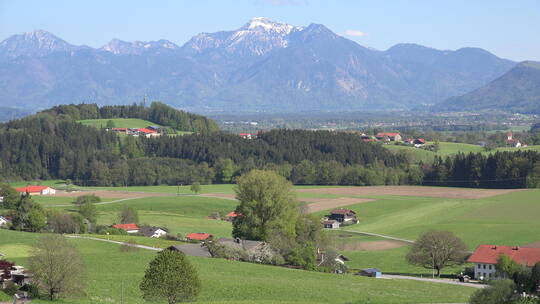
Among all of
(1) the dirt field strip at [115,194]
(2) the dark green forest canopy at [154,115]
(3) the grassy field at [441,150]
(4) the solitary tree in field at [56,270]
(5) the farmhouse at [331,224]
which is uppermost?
(2) the dark green forest canopy at [154,115]

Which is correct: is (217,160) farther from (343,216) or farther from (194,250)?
(194,250)

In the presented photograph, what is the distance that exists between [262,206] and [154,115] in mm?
133667

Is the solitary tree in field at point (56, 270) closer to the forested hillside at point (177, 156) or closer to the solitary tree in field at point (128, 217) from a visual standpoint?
the solitary tree in field at point (128, 217)

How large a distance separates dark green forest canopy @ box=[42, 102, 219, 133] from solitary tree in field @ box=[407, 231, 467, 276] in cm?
12284

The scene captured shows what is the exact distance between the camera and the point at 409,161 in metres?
140

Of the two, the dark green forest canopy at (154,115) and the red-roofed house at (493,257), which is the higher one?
the dark green forest canopy at (154,115)

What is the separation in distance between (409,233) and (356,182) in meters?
51.6

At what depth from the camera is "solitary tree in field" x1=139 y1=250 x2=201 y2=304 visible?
33.8 metres

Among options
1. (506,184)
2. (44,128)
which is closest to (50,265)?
(506,184)

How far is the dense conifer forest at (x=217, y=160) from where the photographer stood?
4648 inches

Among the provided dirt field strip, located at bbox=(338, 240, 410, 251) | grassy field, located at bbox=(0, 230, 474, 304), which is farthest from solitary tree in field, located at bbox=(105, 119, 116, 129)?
grassy field, located at bbox=(0, 230, 474, 304)

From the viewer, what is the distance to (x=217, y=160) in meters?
137

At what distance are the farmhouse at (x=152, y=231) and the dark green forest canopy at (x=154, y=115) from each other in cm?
10357

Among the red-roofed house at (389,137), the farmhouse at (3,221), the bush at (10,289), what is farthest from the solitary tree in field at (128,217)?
the red-roofed house at (389,137)
